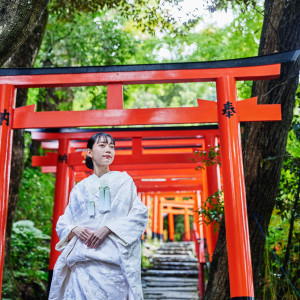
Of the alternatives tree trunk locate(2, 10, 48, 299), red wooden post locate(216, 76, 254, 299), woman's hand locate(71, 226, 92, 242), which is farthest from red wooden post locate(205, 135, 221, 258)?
woman's hand locate(71, 226, 92, 242)

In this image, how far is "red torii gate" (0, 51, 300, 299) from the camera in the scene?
5090mm

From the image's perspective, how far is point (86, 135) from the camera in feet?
27.5

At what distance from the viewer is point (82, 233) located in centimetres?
312

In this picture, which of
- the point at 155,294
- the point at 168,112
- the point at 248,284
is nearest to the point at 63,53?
the point at 155,294

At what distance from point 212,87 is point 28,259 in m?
5.89

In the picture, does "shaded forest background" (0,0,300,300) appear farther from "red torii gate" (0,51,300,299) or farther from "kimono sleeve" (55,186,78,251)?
"kimono sleeve" (55,186,78,251)

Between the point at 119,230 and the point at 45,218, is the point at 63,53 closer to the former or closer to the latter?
the point at 45,218

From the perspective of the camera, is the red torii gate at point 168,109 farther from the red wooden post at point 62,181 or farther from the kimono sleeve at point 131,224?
the red wooden post at point 62,181

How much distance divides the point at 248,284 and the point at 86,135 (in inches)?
187

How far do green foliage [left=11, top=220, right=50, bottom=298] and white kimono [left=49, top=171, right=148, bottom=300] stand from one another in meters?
5.76

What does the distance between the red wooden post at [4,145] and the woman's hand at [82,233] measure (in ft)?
7.74

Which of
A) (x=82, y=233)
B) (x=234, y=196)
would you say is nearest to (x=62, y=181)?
(x=234, y=196)

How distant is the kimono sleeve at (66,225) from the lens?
10.6 ft

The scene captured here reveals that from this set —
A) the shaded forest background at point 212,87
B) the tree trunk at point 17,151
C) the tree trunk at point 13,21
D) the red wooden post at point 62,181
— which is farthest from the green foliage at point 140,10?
the tree trunk at point 13,21
